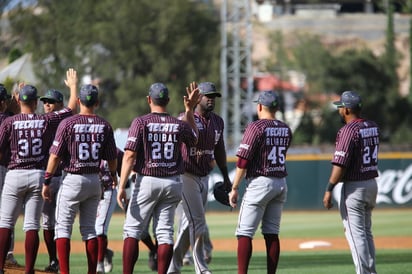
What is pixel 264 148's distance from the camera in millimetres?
10820

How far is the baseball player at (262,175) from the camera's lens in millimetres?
10750

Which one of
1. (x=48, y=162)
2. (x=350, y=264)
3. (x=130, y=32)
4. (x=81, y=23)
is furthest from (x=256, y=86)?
(x=48, y=162)

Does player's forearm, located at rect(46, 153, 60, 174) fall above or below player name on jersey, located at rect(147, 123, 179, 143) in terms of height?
below

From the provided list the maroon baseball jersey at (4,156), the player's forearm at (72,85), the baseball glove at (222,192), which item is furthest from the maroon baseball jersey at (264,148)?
the maroon baseball jersey at (4,156)

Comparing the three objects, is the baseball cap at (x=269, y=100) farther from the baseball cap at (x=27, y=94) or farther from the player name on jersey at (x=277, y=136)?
the baseball cap at (x=27, y=94)

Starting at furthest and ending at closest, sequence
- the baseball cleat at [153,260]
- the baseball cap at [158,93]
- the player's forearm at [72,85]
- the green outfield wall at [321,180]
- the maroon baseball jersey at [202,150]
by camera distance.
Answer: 1. the green outfield wall at [321,180]
2. the baseball cleat at [153,260]
3. the maroon baseball jersey at [202,150]
4. the player's forearm at [72,85]
5. the baseball cap at [158,93]

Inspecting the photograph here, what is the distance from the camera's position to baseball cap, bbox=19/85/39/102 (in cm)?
1102

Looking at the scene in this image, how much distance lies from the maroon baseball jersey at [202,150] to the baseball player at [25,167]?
1644 millimetres

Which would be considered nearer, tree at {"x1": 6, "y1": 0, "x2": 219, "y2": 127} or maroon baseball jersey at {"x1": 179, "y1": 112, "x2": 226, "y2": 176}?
maroon baseball jersey at {"x1": 179, "y1": 112, "x2": 226, "y2": 176}

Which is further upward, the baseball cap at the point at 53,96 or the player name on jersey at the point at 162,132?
the baseball cap at the point at 53,96

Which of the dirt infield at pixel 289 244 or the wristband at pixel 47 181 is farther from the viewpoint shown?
the dirt infield at pixel 289 244

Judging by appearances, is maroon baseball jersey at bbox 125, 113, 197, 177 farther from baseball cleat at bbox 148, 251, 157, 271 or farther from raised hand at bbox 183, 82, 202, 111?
baseball cleat at bbox 148, 251, 157, 271

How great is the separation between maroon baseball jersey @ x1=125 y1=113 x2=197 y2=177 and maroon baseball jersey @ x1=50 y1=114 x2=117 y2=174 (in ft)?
1.31

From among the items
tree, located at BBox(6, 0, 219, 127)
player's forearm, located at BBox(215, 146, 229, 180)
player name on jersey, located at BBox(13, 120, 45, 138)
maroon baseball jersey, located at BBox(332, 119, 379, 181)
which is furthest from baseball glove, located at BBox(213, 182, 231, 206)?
tree, located at BBox(6, 0, 219, 127)
